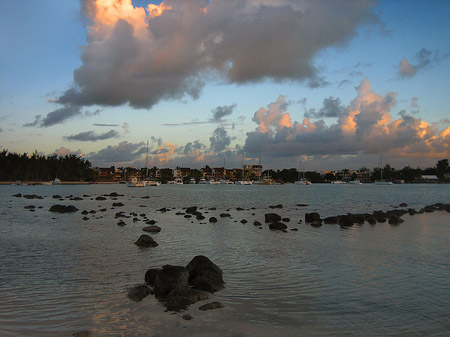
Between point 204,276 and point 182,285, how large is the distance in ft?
4.50

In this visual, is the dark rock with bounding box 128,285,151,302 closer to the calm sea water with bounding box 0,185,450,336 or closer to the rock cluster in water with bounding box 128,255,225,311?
the rock cluster in water with bounding box 128,255,225,311

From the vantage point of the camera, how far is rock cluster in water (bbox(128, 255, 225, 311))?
473 inches

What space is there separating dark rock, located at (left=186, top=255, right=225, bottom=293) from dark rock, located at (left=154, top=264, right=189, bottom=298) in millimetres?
723

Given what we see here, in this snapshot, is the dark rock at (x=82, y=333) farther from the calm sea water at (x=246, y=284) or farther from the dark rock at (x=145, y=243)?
the dark rock at (x=145, y=243)

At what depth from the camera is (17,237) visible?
2658 cm

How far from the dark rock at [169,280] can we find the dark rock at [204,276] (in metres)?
0.72

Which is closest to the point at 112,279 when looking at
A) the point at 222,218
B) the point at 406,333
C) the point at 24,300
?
the point at 24,300

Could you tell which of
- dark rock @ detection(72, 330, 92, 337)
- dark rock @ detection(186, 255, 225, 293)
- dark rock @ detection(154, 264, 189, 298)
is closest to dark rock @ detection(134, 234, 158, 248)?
dark rock @ detection(186, 255, 225, 293)

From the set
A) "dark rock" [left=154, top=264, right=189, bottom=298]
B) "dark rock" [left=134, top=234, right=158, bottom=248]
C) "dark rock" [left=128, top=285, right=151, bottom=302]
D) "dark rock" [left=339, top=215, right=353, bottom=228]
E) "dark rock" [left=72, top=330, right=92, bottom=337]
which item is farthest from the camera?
"dark rock" [left=339, top=215, right=353, bottom=228]

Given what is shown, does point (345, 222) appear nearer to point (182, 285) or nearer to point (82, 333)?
point (182, 285)

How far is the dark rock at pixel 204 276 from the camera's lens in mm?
13578

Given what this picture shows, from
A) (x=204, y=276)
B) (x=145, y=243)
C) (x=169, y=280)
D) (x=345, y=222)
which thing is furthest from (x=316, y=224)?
(x=169, y=280)

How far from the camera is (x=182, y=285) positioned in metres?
12.7

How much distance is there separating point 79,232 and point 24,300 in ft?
57.7
